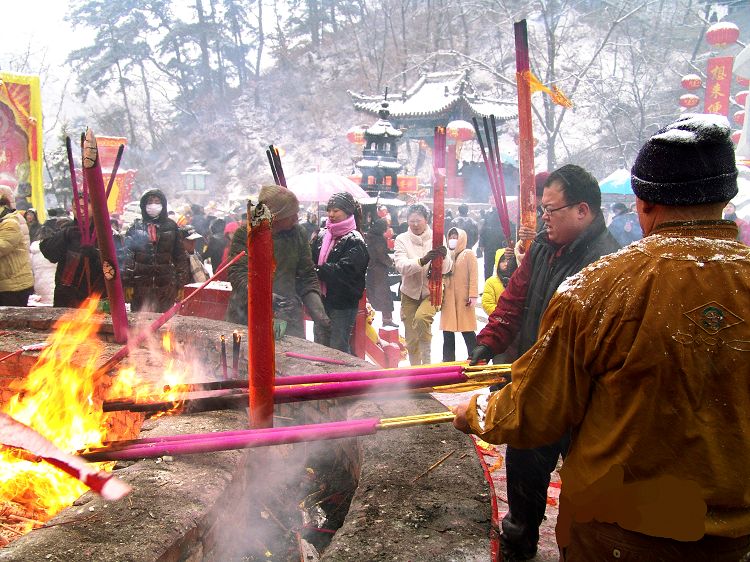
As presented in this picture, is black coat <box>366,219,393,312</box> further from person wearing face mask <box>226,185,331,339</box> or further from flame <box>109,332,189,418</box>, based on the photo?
flame <box>109,332,189,418</box>

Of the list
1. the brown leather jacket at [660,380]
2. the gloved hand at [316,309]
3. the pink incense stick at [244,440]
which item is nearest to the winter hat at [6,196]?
the gloved hand at [316,309]

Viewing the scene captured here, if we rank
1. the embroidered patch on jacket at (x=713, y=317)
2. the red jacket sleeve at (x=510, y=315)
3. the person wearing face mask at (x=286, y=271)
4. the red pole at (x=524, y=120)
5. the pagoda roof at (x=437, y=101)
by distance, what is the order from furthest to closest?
the pagoda roof at (x=437, y=101)
the person wearing face mask at (x=286, y=271)
the red pole at (x=524, y=120)
the red jacket sleeve at (x=510, y=315)
the embroidered patch on jacket at (x=713, y=317)

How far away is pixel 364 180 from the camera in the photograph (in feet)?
57.6

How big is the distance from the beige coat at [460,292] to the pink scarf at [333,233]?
4.42 feet

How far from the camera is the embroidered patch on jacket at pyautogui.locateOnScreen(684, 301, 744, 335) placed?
1373 mm

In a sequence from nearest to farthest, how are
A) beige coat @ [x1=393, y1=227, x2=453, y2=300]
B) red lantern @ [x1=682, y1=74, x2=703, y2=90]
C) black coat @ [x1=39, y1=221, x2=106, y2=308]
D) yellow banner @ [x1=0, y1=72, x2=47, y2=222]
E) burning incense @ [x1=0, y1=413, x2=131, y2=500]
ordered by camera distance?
1. burning incense @ [x1=0, y1=413, x2=131, y2=500]
2. black coat @ [x1=39, y1=221, x2=106, y2=308]
3. beige coat @ [x1=393, y1=227, x2=453, y2=300]
4. yellow banner @ [x1=0, y1=72, x2=47, y2=222]
5. red lantern @ [x1=682, y1=74, x2=703, y2=90]

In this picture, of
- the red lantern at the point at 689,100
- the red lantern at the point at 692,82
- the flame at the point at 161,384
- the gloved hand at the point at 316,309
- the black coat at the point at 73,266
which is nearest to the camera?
the flame at the point at 161,384

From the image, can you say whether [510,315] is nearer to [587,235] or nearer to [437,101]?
[587,235]

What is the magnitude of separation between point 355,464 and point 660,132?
210cm

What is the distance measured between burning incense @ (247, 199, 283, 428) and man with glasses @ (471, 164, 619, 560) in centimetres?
110

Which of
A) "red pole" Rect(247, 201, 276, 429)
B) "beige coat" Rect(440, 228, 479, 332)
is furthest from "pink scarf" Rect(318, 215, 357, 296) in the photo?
"red pole" Rect(247, 201, 276, 429)

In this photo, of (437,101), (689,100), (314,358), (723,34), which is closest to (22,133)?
(314,358)

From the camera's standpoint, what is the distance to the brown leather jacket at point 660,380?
4.52 feet

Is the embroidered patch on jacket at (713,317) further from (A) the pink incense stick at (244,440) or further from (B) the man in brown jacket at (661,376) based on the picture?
(A) the pink incense stick at (244,440)
